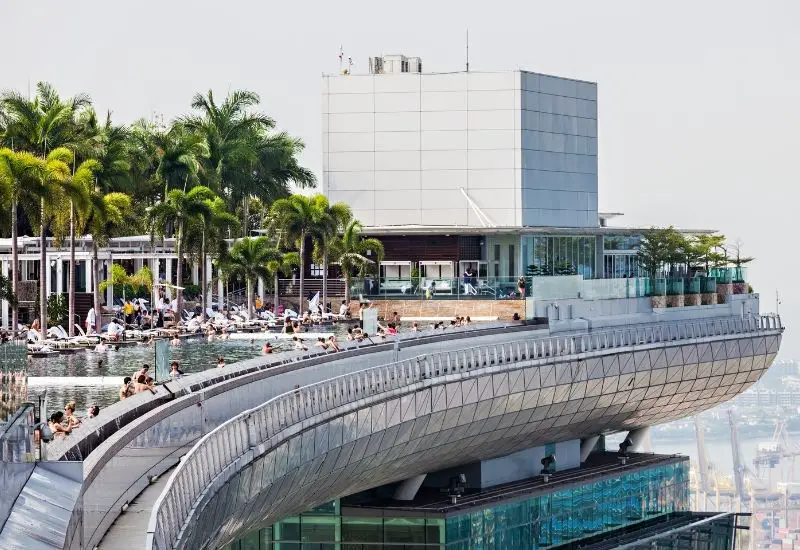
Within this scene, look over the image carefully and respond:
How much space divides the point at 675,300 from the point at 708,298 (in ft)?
14.9

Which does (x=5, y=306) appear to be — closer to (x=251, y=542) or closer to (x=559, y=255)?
(x=251, y=542)

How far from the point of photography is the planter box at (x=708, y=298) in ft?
328

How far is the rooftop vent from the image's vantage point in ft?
348

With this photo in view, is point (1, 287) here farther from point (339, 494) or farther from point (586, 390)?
point (586, 390)

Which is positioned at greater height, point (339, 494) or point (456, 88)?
point (456, 88)

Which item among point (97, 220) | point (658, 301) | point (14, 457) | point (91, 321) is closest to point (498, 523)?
point (91, 321)

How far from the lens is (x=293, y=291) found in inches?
3738

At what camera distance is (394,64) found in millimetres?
106000

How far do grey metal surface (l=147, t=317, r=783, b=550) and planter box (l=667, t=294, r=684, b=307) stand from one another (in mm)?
6973

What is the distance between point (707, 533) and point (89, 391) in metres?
38.3

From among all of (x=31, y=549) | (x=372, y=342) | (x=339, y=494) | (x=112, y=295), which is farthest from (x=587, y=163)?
(x=31, y=549)

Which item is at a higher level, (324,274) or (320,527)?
(324,274)

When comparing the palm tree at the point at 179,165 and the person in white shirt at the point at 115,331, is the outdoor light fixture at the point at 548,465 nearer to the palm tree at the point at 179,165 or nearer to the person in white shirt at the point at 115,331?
the person in white shirt at the point at 115,331

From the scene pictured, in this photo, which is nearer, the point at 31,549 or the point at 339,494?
the point at 31,549
